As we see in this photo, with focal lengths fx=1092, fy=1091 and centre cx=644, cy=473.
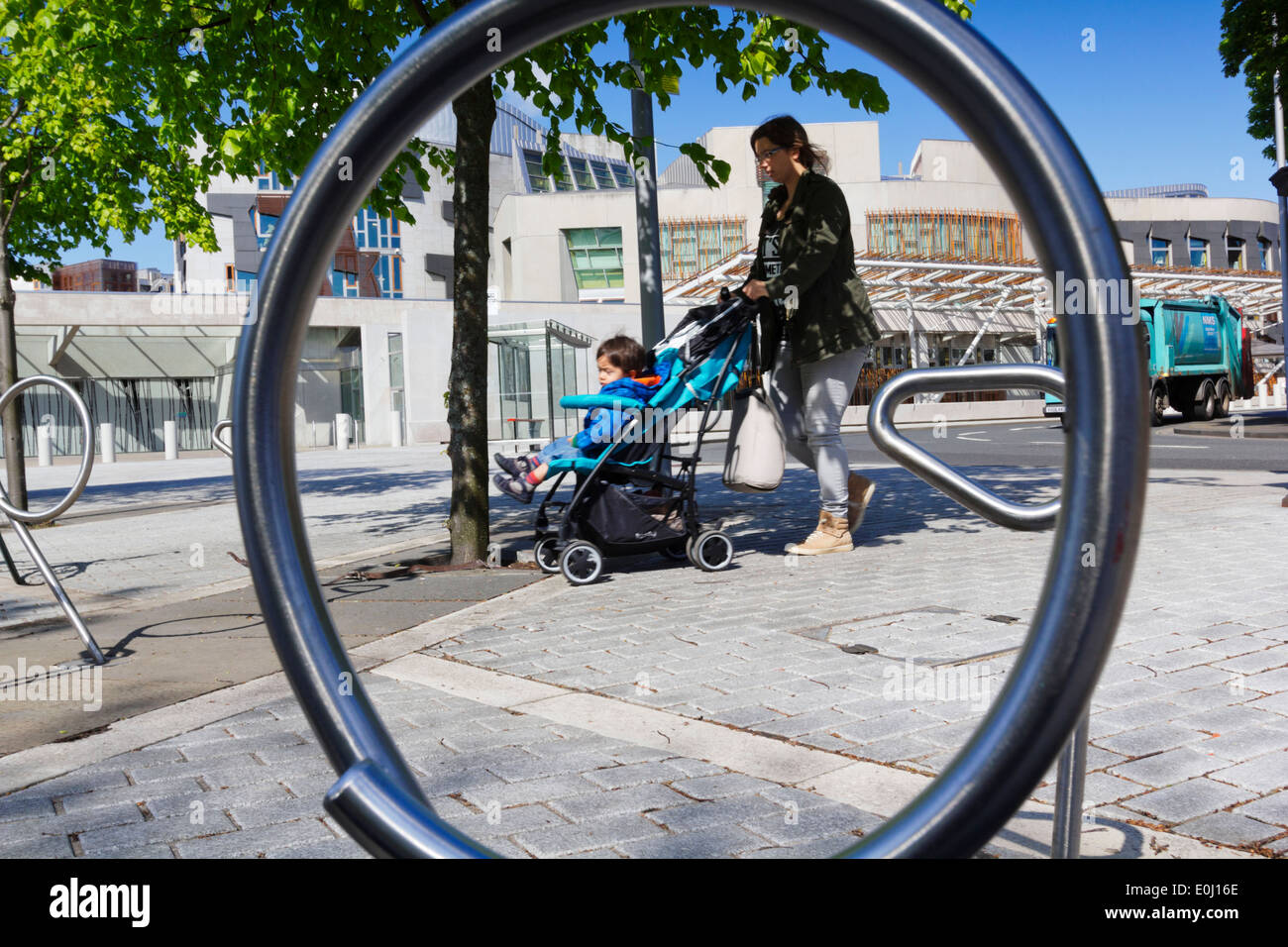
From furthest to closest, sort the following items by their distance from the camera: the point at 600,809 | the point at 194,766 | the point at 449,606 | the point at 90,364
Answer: the point at 90,364 < the point at 449,606 < the point at 194,766 < the point at 600,809

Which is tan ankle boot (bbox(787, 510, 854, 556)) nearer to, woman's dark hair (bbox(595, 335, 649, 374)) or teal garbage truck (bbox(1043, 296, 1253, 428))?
woman's dark hair (bbox(595, 335, 649, 374))

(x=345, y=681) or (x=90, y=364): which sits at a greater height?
(x=90, y=364)

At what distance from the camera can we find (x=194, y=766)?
119 inches

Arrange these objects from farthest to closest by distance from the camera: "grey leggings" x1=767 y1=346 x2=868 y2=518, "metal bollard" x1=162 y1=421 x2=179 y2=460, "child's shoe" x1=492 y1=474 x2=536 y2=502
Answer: "metal bollard" x1=162 y1=421 x2=179 y2=460
"child's shoe" x1=492 y1=474 x2=536 y2=502
"grey leggings" x1=767 y1=346 x2=868 y2=518

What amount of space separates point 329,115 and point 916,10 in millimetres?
6920

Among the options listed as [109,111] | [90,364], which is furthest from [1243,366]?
[90,364]

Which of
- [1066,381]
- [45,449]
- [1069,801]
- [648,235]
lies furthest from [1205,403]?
[1066,381]

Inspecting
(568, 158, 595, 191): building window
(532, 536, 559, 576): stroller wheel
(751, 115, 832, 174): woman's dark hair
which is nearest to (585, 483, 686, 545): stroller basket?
(532, 536, 559, 576): stroller wheel

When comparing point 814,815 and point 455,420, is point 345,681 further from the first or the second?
point 455,420

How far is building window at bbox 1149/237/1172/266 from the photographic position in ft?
203

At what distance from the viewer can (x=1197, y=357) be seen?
25.8 m

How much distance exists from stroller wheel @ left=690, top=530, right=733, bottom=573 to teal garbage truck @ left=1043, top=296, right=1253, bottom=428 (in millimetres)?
19543

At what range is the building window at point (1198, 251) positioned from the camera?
6306 centimetres
